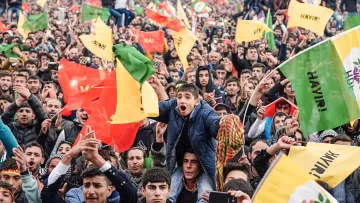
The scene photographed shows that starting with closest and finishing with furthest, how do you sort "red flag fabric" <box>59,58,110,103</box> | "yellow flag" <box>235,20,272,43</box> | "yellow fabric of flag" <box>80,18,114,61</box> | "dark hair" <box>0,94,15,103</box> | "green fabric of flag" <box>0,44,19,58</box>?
"red flag fabric" <box>59,58,110,103</box> → "dark hair" <box>0,94,15,103</box> → "yellow fabric of flag" <box>80,18,114,61</box> → "green fabric of flag" <box>0,44,19,58</box> → "yellow flag" <box>235,20,272,43</box>

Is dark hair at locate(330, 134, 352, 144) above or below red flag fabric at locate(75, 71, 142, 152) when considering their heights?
below

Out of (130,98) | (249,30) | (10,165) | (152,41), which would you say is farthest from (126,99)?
(152,41)

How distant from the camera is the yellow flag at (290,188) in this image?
417cm

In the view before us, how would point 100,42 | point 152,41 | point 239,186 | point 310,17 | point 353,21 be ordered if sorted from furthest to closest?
1. point 152,41
2. point 310,17
3. point 100,42
4. point 353,21
5. point 239,186

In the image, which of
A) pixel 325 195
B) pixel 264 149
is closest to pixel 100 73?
pixel 264 149

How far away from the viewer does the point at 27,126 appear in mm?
8055

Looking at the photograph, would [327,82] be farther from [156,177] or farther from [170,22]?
[170,22]

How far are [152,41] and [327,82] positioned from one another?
778cm

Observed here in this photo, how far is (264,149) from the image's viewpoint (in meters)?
6.42

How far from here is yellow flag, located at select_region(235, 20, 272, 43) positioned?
13297 millimetres

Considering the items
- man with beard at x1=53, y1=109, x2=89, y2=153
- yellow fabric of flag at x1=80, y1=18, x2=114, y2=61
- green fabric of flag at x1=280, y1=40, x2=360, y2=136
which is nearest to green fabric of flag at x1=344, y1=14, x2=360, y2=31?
green fabric of flag at x1=280, y1=40, x2=360, y2=136

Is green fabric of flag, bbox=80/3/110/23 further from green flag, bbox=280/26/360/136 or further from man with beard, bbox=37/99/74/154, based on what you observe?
green flag, bbox=280/26/360/136

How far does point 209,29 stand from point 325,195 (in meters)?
15.6

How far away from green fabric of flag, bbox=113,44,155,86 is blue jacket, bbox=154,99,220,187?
469mm
